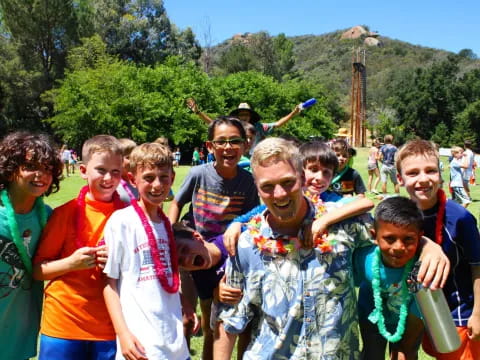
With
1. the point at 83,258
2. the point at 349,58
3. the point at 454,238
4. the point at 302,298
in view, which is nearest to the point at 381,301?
the point at 302,298

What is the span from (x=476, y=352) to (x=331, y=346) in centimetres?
106

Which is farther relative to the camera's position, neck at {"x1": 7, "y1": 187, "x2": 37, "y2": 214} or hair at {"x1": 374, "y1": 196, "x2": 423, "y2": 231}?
neck at {"x1": 7, "y1": 187, "x2": 37, "y2": 214}

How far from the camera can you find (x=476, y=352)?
2576 mm

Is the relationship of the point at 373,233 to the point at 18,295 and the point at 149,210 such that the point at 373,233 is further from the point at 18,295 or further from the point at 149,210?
the point at 18,295

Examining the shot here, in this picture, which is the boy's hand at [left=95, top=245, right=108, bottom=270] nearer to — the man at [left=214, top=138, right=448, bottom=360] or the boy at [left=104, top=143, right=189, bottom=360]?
the boy at [left=104, top=143, right=189, bottom=360]

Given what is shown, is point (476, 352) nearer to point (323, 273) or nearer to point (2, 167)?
point (323, 273)

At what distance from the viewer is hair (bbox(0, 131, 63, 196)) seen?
258 centimetres

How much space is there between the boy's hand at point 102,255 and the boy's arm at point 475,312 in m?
2.08

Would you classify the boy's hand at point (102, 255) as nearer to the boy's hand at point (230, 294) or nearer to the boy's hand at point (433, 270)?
the boy's hand at point (230, 294)

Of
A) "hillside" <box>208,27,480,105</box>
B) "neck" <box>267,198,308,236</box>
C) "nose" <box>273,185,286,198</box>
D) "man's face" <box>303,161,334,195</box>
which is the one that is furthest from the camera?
"hillside" <box>208,27,480,105</box>

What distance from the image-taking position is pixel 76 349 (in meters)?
2.53

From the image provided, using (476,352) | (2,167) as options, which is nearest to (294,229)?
(476,352)

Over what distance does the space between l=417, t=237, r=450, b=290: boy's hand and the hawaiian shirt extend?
34 cm

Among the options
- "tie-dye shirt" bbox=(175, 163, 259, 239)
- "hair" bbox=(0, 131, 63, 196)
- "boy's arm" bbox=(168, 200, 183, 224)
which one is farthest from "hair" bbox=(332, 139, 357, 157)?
"hair" bbox=(0, 131, 63, 196)
